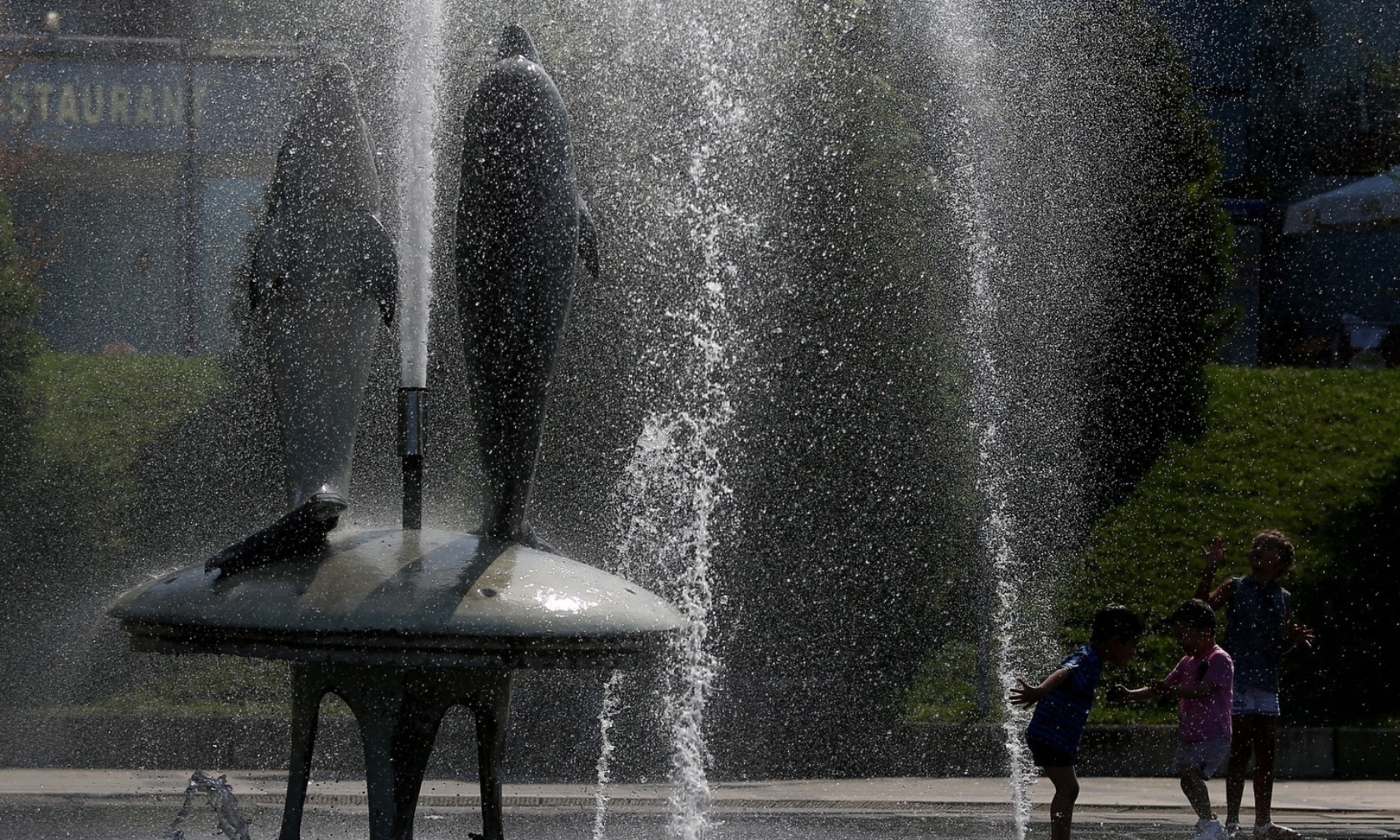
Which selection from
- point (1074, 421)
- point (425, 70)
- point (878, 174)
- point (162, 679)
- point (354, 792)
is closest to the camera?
point (425, 70)

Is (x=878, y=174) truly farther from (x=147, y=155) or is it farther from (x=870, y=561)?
(x=147, y=155)

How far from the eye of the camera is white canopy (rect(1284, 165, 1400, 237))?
20.0 metres

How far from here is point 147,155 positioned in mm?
21422

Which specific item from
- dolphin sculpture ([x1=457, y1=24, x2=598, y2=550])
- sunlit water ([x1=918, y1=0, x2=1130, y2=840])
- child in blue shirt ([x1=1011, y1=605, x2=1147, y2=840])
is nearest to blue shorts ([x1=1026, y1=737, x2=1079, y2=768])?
child in blue shirt ([x1=1011, y1=605, x2=1147, y2=840])

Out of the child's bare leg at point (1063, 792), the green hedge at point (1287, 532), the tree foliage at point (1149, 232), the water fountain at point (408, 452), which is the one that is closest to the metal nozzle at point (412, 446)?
the water fountain at point (408, 452)

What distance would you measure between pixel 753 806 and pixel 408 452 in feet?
14.4

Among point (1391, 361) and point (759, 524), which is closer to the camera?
point (759, 524)

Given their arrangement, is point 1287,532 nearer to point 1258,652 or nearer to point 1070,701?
point 1258,652

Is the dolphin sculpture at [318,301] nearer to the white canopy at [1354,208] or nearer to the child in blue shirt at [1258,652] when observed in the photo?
the child in blue shirt at [1258,652]

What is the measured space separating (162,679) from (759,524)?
13.5ft

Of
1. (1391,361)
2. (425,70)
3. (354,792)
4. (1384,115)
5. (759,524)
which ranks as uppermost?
(1384,115)

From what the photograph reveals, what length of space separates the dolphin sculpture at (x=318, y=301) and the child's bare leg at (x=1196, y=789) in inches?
138

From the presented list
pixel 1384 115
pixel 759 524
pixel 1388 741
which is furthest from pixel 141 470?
pixel 1384 115

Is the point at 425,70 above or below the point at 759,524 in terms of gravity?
above
